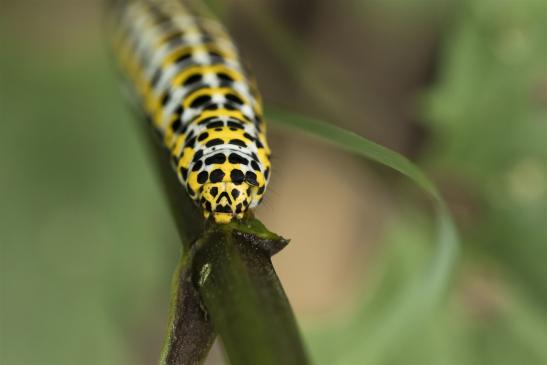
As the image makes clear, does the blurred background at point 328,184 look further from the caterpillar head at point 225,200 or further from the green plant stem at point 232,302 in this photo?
the green plant stem at point 232,302

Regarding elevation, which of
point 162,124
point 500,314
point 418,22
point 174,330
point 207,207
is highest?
point 418,22

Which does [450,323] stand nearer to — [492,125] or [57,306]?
[492,125]

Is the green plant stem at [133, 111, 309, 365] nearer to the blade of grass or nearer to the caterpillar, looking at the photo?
the caterpillar

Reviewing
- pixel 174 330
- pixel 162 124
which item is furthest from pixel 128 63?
pixel 174 330

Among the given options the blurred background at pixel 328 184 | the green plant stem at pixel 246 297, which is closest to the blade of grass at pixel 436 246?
the blurred background at pixel 328 184

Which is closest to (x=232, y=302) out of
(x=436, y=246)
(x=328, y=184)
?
(x=436, y=246)

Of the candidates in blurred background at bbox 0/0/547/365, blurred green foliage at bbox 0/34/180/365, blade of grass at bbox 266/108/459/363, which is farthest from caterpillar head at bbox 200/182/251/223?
blurred green foliage at bbox 0/34/180/365
